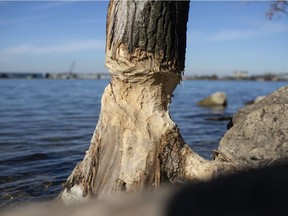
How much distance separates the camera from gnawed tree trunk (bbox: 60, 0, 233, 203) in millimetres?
3695

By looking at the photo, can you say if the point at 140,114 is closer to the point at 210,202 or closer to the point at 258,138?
the point at 258,138

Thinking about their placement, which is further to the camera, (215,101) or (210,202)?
(215,101)

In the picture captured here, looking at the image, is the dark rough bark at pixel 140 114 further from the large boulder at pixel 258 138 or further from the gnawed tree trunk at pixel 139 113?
the large boulder at pixel 258 138

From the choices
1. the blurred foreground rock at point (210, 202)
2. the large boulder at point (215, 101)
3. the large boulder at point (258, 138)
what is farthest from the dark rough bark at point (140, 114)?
the large boulder at point (215, 101)

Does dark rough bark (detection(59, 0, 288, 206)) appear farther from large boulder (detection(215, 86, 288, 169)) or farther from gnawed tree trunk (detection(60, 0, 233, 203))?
large boulder (detection(215, 86, 288, 169))

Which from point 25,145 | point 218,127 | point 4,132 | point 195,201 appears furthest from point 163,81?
point 218,127

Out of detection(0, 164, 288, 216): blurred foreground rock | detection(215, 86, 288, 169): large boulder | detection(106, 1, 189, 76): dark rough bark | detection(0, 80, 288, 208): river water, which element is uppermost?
detection(106, 1, 189, 76): dark rough bark

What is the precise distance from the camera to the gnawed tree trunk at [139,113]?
3695 millimetres

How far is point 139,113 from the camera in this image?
4.02 m

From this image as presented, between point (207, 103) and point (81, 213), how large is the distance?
25002 millimetres

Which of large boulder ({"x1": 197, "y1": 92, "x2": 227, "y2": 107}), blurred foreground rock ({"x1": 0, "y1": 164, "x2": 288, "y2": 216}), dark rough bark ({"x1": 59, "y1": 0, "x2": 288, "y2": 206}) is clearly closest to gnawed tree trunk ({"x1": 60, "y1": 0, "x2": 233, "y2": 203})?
dark rough bark ({"x1": 59, "y1": 0, "x2": 288, "y2": 206})

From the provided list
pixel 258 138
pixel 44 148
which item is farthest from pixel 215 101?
pixel 258 138

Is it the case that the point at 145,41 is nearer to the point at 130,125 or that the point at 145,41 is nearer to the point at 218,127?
the point at 130,125

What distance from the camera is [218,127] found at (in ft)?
44.1
